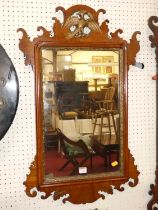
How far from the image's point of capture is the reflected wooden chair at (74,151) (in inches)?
64.0

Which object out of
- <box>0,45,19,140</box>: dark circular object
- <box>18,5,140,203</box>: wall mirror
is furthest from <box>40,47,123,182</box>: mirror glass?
<box>0,45,19,140</box>: dark circular object

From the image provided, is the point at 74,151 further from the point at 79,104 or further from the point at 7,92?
the point at 7,92

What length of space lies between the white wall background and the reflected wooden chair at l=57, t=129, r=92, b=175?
0.52 feet

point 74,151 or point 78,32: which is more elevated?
point 78,32

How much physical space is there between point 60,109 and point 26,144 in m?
0.25

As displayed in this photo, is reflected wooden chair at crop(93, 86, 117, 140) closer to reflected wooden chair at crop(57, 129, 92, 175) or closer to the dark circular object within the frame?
reflected wooden chair at crop(57, 129, 92, 175)

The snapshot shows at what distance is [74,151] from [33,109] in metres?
0.31

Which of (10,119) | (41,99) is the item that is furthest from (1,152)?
(41,99)

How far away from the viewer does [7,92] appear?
151 cm

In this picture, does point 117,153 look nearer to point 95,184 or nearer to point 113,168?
point 113,168

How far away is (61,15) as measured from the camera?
1.60 meters

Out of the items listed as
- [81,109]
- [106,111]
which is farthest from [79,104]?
[106,111]

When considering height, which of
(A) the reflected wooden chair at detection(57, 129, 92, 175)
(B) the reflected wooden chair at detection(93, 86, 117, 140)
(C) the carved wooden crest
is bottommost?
(A) the reflected wooden chair at detection(57, 129, 92, 175)

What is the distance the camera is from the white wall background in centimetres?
156
